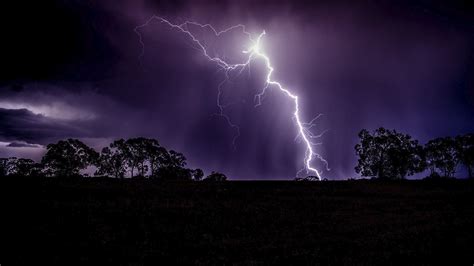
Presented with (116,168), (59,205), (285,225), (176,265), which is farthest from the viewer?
(116,168)

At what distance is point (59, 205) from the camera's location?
811 inches

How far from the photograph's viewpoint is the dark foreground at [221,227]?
1217 centimetres

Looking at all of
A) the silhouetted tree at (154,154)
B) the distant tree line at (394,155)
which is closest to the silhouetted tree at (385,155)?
the distant tree line at (394,155)

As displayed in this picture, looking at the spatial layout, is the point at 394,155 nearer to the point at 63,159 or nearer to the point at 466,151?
the point at 466,151

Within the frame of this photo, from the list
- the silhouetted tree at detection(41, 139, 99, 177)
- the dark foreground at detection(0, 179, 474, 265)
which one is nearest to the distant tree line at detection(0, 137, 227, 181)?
the silhouetted tree at detection(41, 139, 99, 177)

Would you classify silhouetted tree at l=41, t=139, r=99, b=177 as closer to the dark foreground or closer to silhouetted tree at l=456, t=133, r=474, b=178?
the dark foreground

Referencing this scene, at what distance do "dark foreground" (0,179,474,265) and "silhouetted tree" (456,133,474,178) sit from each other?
48.3 metres

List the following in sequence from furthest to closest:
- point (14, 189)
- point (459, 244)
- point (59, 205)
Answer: point (14, 189), point (59, 205), point (459, 244)

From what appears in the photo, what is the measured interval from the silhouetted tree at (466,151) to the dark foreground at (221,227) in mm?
48268

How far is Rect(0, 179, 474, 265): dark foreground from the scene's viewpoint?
12172mm

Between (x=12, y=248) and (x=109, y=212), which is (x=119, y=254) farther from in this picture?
(x=109, y=212)

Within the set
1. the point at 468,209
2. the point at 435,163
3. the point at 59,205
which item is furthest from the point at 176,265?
the point at 435,163

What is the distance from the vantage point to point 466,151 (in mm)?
73625

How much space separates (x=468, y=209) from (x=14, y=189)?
94.7ft
